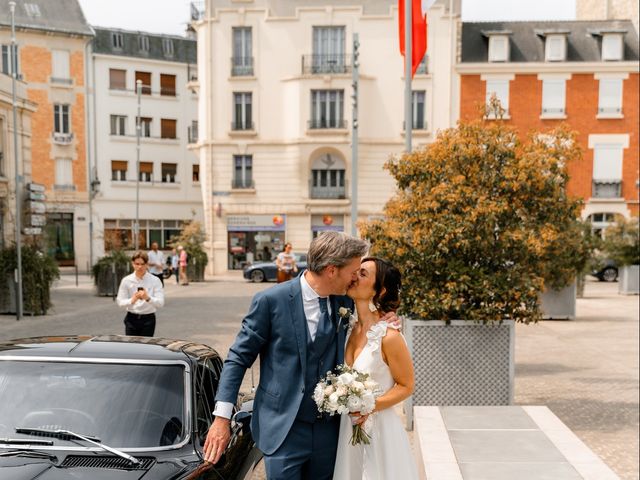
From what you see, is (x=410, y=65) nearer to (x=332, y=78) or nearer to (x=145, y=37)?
(x=332, y=78)

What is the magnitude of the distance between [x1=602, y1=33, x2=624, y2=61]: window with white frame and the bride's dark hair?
38.1 meters

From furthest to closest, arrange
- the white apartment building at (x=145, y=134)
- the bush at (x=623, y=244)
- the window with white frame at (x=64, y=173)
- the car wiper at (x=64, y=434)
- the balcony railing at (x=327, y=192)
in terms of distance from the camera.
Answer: the white apartment building at (x=145, y=134) → the window with white frame at (x=64, y=173) → the balcony railing at (x=327, y=192) → the bush at (x=623, y=244) → the car wiper at (x=64, y=434)

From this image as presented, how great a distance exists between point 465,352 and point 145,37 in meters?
44.8

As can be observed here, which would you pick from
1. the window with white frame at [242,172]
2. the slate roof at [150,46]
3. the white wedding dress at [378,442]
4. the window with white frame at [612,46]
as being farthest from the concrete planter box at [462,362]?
the slate roof at [150,46]

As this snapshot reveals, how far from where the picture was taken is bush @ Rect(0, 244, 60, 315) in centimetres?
1591

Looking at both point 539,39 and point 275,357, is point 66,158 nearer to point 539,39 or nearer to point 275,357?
point 539,39

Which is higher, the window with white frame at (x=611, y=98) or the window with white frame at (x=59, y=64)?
the window with white frame at (x=611, y=98)

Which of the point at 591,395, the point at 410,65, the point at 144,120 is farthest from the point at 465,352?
the point at 144,120

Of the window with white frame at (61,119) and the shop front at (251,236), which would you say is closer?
the shop front at (251,236)

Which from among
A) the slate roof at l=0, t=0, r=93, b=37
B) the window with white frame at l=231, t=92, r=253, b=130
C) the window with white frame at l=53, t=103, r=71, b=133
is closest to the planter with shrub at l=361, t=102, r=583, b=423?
the slate roof at l=0, t=0, r=93, b=37

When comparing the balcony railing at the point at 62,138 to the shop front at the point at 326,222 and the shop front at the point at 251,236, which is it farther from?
the shop front at the point at 326,222

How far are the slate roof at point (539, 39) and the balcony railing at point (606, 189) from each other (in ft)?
22.3

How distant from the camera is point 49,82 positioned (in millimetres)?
32094

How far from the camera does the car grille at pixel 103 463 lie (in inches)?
124
